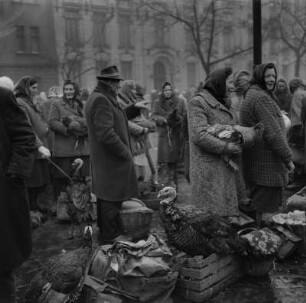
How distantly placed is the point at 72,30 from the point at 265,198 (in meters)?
31.3

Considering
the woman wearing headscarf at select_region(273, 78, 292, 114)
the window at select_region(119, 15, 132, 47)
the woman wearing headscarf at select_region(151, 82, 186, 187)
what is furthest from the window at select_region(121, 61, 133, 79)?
the woman wearing headscarf at select_region(151, 82, 186, 187)

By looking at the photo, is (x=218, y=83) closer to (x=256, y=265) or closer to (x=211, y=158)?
(x=211, y=158)

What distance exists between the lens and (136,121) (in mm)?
6898

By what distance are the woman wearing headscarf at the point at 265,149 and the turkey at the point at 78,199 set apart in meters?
2.12

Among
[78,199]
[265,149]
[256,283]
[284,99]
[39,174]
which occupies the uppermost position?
[284,99]

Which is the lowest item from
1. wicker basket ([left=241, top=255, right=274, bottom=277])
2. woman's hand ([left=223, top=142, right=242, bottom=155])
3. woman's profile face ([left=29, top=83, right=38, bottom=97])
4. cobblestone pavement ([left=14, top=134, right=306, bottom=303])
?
cobblestone pavement ([left=14, top=134, right=306, bottom=303])

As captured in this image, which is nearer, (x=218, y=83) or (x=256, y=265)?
(x=256, y=265)

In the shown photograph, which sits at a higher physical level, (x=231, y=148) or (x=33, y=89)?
(x=33, y=89)

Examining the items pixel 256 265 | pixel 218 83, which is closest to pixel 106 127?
pixel 218 83

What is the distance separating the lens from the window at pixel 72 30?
1318 inches

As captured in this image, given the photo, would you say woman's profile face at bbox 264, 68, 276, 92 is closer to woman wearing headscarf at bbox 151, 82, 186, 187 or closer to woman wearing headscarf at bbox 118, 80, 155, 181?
woman wearing headscarf at bbox 118, 80, 155, 181

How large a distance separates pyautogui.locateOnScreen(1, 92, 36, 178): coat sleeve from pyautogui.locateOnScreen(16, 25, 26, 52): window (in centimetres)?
3114

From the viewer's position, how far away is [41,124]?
668 cm

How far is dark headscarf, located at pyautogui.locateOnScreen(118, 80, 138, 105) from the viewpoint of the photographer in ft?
23.0
